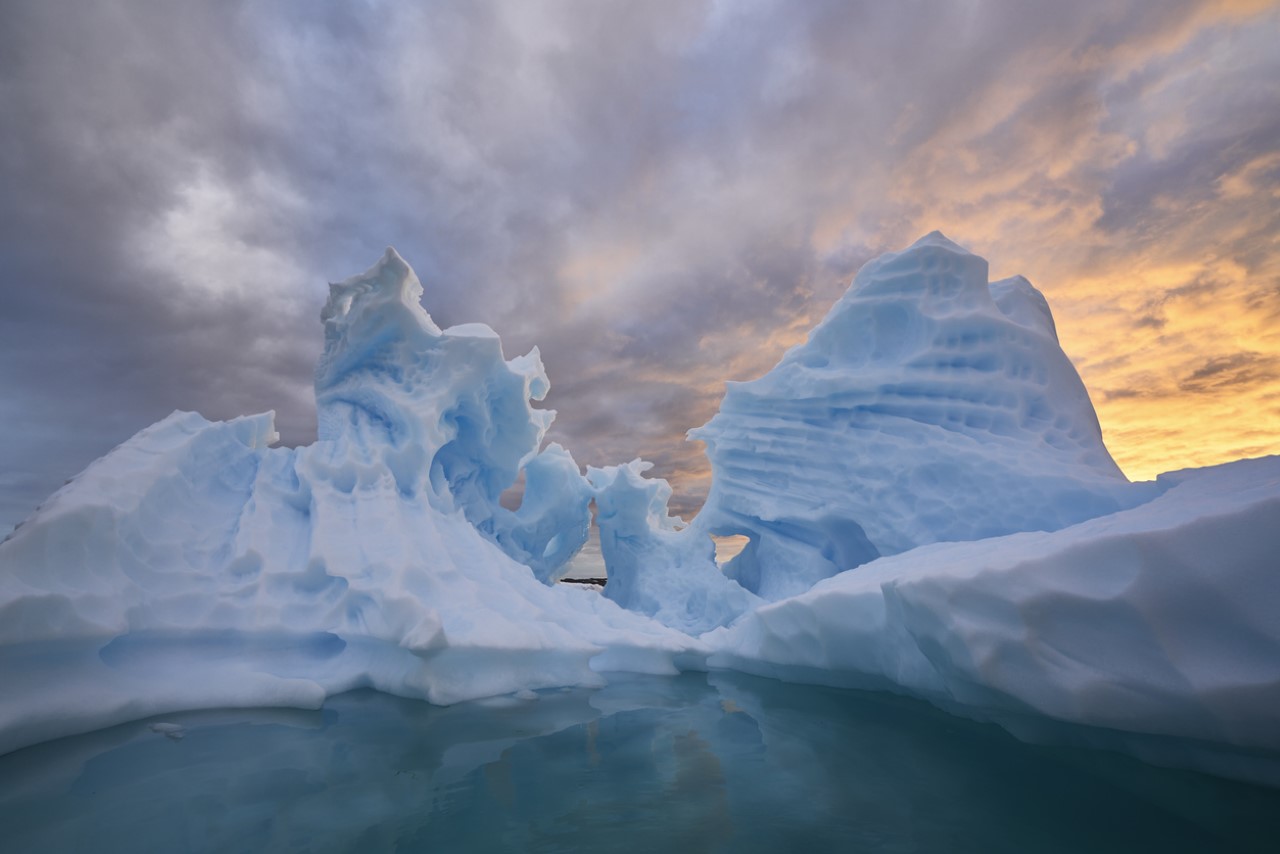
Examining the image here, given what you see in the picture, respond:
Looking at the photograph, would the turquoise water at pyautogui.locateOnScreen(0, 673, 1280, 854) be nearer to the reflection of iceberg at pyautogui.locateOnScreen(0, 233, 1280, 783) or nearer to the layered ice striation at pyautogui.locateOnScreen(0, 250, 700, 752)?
the reflection of iceberg at pyautogui.locateOnScreen(0, 233, 1280, 783)

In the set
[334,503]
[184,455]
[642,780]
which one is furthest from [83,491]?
[642,780]

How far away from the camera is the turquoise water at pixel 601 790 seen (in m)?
2.58

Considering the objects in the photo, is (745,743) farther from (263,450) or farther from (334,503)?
(263,450)

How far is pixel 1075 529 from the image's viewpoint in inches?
163

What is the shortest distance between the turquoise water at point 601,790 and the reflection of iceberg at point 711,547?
432 millimetres

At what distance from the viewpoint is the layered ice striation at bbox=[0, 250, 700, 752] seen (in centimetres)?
439

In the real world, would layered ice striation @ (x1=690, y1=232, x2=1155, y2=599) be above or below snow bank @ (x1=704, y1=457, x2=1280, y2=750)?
above

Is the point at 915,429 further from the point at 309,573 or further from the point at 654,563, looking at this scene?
the point at 309,573

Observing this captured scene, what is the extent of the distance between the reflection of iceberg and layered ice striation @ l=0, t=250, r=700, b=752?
0.03 m

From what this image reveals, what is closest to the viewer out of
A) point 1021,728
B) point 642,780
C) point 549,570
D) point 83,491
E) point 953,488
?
point 642,780

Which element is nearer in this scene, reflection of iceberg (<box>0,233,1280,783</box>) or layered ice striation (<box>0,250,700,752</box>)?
reflection of iceberg (<box>0,233,1280,783</box>)

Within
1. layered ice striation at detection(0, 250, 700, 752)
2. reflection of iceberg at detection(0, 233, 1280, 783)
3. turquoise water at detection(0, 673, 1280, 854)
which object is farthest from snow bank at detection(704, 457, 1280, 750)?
layered ice striation at detection(0, 250, 700, 752)

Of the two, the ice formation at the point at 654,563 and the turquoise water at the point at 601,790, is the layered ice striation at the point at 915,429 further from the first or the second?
the turquoise water at the point at 601,790

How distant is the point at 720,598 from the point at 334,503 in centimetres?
736
